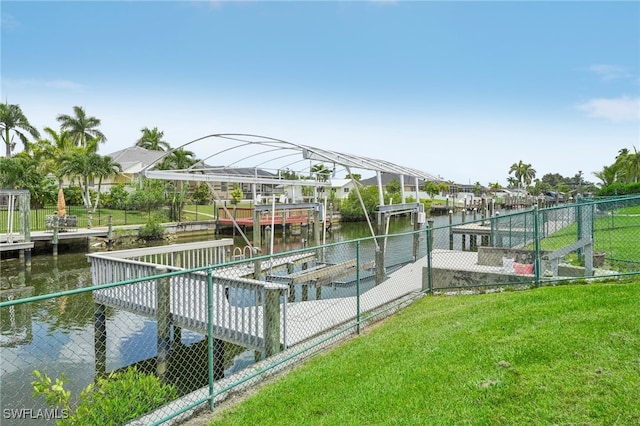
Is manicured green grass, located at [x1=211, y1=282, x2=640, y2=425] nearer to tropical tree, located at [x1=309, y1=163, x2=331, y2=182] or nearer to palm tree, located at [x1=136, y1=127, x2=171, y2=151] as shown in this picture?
tropical tree, located at [x1=309, y1=163, x2=331, y2=182]

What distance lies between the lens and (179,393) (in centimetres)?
657

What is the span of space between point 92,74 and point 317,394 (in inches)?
788

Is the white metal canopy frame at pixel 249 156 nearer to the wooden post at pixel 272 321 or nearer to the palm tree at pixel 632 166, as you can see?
the wooden post at pixel 272 321

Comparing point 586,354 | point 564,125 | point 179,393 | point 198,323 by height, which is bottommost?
point 179,393

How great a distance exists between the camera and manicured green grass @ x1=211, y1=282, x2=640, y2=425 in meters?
3.30

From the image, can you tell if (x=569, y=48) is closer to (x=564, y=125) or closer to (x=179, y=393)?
(x=564, y=125)

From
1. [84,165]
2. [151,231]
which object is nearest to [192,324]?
[151,231]

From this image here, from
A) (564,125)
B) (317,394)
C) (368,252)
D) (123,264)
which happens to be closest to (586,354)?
(317,394)

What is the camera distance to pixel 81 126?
47.4m

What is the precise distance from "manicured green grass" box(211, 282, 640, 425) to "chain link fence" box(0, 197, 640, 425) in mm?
768

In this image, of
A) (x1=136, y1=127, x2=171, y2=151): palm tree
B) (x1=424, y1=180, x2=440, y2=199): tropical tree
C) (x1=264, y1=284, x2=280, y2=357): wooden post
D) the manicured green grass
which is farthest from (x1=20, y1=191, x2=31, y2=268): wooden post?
(x1=424, y1=180, x2=440, y2=199): tropical tree

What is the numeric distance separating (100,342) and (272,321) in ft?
14.9

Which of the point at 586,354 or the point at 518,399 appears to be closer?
the point at 518,399

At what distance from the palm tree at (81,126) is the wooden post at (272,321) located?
4818 cm
